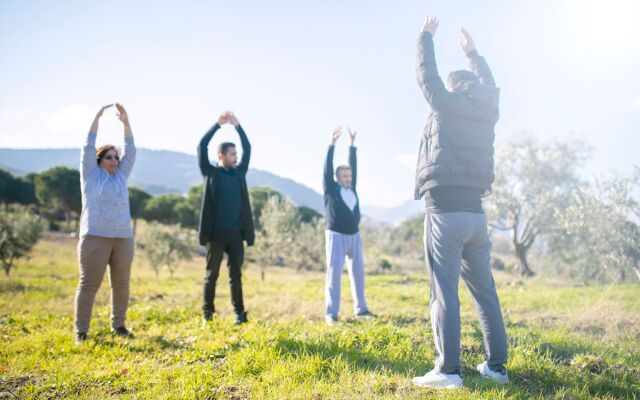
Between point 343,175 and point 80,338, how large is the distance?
4.62 metres

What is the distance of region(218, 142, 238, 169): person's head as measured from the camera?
6.48 meters

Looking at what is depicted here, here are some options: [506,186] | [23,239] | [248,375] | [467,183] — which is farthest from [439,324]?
[23,239]

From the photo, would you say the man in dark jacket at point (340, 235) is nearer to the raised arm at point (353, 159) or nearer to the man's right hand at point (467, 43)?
the raised arm at point (353, 159)

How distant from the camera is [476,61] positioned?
4.12 metres

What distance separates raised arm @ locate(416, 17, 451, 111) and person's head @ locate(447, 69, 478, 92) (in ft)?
0.94

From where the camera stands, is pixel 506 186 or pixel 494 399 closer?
pixel 494 399

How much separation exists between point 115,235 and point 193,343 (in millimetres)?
1857

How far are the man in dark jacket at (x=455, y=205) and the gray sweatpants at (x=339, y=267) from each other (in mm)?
3120

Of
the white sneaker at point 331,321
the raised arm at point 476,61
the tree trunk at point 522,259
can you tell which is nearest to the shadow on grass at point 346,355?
the white sneaker at point 331,321

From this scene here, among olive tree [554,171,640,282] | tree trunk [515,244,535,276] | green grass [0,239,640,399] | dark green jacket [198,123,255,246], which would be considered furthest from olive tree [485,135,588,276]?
dark green jacket [198,123,255,246]

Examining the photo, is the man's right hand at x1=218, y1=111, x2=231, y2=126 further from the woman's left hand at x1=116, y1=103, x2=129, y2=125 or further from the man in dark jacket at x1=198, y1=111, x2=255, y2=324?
the woman's left hand at x1=116, y1=103, x2=129, y2=125

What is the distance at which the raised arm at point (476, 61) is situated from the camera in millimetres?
4012

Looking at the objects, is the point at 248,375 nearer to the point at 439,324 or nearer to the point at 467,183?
the point at 439,324

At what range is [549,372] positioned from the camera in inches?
153
